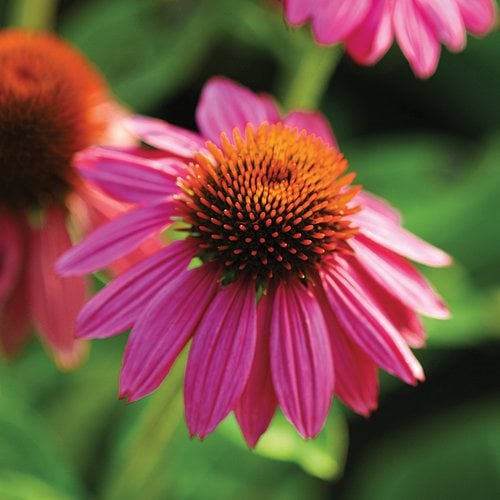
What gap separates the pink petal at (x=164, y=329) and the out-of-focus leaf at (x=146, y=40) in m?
1.02

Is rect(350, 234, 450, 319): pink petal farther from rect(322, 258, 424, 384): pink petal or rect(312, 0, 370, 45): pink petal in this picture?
rect(312, 0, 370, 45): pink petal

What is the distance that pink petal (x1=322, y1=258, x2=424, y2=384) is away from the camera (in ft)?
2.61

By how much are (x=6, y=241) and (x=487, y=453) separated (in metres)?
0.96

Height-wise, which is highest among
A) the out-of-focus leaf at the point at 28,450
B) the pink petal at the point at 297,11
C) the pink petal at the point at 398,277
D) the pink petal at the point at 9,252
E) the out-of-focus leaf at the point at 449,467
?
the pink petal at the point at 297,11

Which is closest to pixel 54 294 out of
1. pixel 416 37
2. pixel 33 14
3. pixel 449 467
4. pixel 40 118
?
pixel 40 118

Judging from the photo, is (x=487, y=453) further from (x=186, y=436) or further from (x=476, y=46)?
(x=476, y=46)

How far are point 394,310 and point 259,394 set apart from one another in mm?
186

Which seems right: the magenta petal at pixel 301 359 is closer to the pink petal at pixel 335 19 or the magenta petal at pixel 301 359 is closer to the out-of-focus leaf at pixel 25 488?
the pink petal at pixel 335 19

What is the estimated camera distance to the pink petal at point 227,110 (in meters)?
0.97

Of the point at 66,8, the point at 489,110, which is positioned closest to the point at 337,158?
the point at 489,110

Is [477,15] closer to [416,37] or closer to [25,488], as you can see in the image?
[416,37]

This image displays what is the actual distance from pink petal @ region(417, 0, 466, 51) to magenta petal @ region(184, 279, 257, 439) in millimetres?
336

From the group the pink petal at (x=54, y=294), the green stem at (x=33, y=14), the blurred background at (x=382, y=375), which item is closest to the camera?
the pink petal at (x=54, y=294)

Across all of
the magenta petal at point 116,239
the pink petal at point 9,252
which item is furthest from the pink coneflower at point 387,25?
the pink petal at point 9,252
